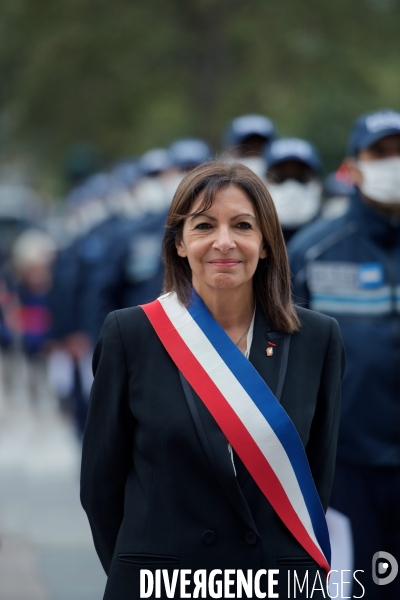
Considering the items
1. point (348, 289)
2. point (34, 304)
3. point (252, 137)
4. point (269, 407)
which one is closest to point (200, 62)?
point (34, 304)

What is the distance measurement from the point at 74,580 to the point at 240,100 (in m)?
12.1

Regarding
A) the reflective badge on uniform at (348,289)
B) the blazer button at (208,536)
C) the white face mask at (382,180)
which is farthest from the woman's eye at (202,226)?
the white face mask at (382,180)

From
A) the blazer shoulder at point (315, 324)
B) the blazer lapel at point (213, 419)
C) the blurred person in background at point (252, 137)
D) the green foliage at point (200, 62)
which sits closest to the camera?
the blazer lapel at point (213, 419)

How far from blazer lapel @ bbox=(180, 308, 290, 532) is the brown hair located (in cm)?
4

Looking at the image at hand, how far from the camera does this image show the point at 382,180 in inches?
226

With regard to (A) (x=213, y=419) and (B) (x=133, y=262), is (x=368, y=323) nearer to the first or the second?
(A) (x=213, y=419)

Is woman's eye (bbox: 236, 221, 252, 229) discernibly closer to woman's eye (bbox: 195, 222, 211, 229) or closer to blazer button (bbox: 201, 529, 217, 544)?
woman's eye (bbox: 195, 222, 211, 229)

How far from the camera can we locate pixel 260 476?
3.69 meters

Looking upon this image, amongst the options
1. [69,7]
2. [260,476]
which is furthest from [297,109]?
[260,476]

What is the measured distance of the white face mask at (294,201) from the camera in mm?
7609

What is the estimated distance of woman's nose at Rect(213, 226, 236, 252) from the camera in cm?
380

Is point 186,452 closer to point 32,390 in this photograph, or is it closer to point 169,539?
point 169,539

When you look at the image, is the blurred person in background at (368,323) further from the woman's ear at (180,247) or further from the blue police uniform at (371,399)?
the woman's ear at (180,247)

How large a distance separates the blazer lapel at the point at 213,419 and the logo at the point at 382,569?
175 centimetres
